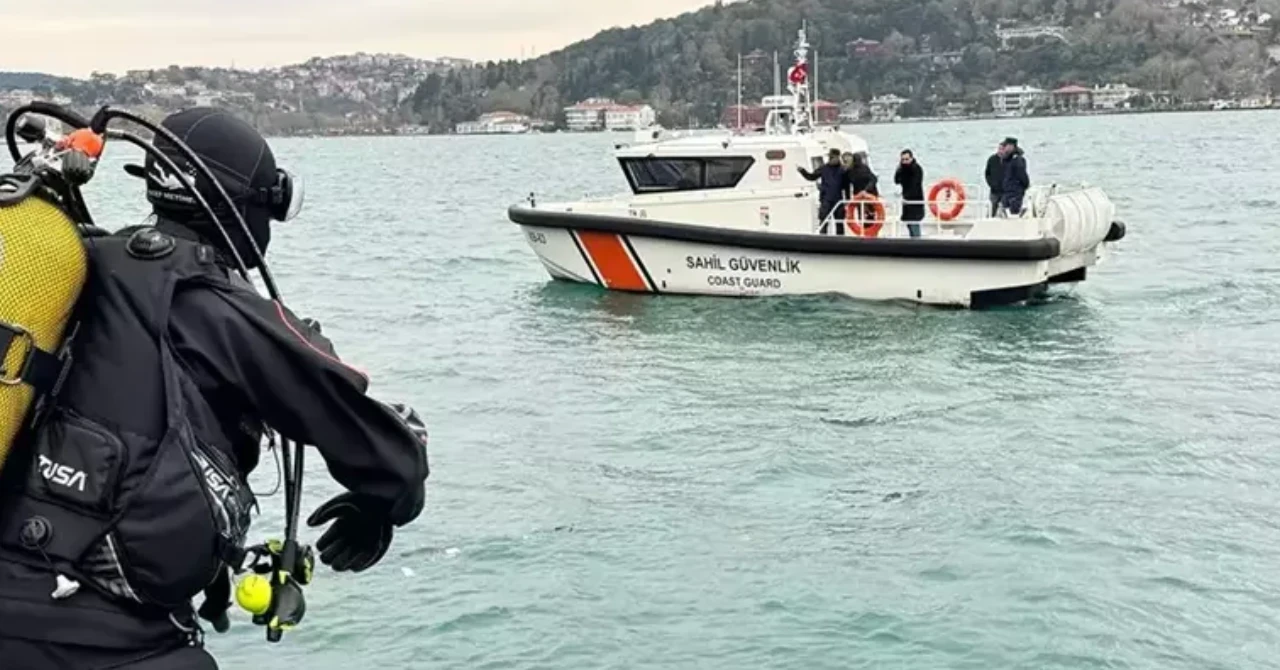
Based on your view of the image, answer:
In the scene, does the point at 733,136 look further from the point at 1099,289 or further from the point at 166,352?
the point at 166,352

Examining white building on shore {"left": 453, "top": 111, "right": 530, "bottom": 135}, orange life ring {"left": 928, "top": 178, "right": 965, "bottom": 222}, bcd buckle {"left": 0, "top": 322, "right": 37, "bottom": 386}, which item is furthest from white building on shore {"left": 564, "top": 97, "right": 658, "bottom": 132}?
bcd buckle {"left": 0, "top": 322, "right": 37, "bottom": 386}

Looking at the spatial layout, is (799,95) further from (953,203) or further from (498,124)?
(498,124)

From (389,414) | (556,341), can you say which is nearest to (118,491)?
(389,414)

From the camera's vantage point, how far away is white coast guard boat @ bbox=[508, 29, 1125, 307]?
52.1ft

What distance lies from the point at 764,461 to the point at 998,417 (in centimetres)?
231

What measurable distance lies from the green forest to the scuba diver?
8899 centimetres

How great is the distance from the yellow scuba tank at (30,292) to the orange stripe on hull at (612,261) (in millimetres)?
15024

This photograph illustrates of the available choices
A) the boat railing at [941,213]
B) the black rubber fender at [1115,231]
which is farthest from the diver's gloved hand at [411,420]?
the black rubber fender at [1115,231]

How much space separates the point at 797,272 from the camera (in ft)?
53.9

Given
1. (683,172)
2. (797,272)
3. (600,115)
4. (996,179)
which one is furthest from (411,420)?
(600,115)

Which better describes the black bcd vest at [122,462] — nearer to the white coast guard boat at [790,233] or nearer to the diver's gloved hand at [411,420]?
the diver's gloved hand at [411,420]

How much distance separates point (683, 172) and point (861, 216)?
214 cm

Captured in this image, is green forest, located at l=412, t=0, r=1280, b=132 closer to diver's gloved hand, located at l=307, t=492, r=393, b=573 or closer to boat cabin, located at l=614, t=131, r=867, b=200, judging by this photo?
boat cabin, located at l=614, t=131, r=867, b=200

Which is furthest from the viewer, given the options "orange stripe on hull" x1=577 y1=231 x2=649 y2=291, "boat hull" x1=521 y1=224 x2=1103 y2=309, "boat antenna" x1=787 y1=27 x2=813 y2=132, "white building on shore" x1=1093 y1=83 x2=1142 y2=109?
"white building on shore" x1=1093 y1=83 x2=1142 y2=109
